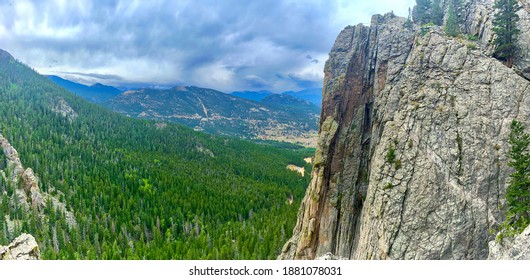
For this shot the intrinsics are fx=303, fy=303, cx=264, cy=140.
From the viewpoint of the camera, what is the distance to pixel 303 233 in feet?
185

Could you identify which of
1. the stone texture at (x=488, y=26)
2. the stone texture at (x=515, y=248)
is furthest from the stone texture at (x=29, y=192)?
the stone texture at (x=488, y=26)

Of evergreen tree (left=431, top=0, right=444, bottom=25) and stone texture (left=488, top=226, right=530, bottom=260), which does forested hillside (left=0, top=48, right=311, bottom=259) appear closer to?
stone texture (left=488, top=226, right=530, bottom=260)

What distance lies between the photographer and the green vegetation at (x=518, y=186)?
29.2m

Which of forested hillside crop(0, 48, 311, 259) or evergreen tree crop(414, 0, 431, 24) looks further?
forested hillside crop(0, 48, 311, 259)

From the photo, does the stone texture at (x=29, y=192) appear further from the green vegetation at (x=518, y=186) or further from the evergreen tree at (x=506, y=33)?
the evergreen tree at (x=506, y=33)

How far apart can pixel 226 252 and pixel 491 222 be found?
74.9 m

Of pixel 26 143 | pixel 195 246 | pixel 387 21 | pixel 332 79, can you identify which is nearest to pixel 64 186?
pixel 26 143

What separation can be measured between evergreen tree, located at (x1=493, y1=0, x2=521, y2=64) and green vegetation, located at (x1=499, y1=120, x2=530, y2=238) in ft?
48.6

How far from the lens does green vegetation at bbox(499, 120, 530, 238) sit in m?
29.2

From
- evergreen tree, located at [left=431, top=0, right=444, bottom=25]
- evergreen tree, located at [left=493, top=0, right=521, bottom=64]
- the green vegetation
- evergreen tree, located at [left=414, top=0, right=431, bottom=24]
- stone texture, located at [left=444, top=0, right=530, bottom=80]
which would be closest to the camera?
the green vegetation

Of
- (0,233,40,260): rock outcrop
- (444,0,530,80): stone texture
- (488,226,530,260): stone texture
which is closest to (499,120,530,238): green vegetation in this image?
(488,226,530,260): stone texture

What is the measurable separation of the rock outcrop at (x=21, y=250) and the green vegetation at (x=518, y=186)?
5787 cm

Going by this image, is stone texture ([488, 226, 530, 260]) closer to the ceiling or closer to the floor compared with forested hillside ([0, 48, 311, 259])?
closer to the ceiling

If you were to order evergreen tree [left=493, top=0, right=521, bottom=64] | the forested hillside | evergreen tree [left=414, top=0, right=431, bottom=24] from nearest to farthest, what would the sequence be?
evergreen tree [left=493, top=0, right=521, bottom=64], evergreen tree [left=414, top=0, right=431, bottom=24], the forested hillside
